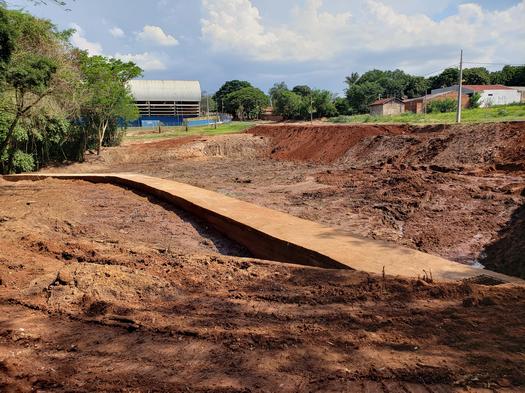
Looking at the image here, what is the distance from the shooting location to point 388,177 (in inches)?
601

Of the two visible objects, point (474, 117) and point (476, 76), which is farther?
point (476, 76)

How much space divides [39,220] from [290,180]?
10.2 metres

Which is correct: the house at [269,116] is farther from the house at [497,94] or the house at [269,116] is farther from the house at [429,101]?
the house at [497,94]

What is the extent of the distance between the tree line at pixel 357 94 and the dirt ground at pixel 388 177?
34.0 m

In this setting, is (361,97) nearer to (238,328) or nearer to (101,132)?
(101,132)

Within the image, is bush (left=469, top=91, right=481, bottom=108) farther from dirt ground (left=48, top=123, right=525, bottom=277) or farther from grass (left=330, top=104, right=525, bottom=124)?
dirt ground (left=48, top=123, right=525, bottom=277)

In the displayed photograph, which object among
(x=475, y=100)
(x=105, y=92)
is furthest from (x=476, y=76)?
(x=105, y=92)

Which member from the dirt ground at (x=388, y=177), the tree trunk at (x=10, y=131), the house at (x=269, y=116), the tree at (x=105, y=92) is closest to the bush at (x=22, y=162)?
the tree trunk at (x=10, y=131)

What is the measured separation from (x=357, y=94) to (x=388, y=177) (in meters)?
56.1

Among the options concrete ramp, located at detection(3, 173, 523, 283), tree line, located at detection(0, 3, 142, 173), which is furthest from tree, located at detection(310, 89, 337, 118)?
concrete ramp, located at detection(3, 173, 523, 283)

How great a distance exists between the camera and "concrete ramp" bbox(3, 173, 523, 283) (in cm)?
489

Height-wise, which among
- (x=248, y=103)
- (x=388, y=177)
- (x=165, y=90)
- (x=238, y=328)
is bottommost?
(x=388, y=177)

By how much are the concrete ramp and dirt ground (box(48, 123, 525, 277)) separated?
2.18m

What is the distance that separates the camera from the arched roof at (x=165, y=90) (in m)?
63.8
